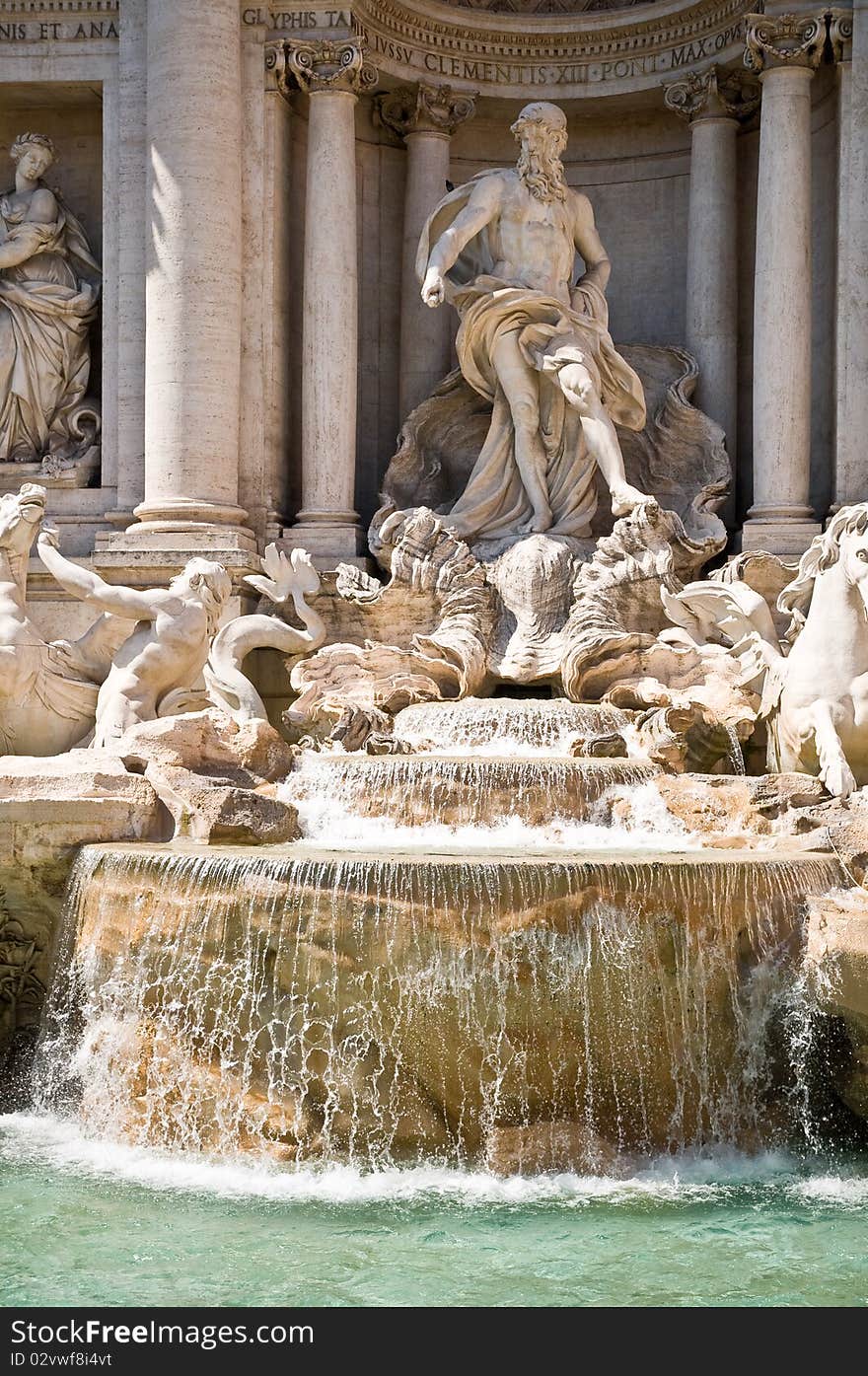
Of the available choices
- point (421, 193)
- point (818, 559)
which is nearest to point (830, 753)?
point (818, 559)

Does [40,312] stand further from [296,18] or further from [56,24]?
[296,18]

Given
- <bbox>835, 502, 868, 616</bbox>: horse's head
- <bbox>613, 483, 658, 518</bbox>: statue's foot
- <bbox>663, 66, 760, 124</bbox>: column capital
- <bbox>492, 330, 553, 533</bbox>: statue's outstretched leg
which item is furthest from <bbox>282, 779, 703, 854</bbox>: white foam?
<bbox>663, 66, 760, 124</bbox>: column capital

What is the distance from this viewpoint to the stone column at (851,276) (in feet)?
41.6

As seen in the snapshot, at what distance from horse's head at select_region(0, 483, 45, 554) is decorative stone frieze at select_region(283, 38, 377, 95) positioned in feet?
14.1

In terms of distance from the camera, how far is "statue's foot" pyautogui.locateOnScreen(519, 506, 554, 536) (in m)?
12.9

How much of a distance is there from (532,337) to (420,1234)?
25.2 feet

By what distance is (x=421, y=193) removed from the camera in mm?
14078

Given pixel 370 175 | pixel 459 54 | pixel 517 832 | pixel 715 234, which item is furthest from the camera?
pixel 370 175

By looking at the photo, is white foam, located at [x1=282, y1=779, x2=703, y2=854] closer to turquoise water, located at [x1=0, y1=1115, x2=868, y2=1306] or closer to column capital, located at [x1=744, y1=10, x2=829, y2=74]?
turquoise water, located at [x1=0, y1=1115, x2=868, y2=1306]

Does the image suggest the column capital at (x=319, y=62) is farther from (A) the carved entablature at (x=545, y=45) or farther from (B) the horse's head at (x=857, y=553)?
(B) the horse's head at (x=857, y=553)

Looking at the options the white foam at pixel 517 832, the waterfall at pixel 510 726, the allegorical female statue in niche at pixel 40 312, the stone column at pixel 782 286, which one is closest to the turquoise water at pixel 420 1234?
the white foam at pixel 517 832

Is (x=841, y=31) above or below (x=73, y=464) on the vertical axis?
above
